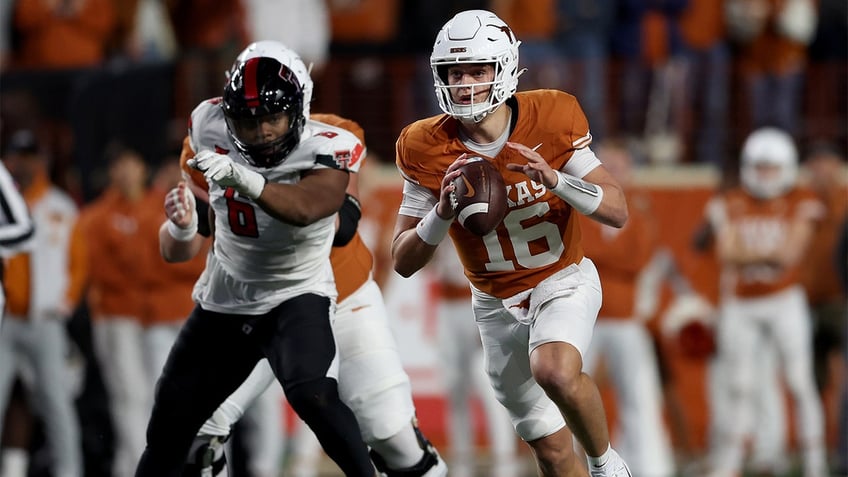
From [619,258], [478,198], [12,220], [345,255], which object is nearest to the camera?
[478,198]

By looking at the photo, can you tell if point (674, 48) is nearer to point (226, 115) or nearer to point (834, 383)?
point (834, 383)

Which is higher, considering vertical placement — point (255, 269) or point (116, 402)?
point (255, 269)

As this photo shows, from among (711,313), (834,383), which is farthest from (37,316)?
(834,383)

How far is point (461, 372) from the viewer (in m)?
9.93

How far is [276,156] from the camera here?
5691 mm

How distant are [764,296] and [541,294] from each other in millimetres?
4758

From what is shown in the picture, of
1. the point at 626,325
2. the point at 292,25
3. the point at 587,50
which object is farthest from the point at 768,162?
the point at 292,25

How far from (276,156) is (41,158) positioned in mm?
4171

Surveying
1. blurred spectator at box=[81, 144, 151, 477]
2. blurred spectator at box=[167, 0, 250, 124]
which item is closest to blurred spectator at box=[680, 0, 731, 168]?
blurred spectator at box=[167, 0, 250, 124]

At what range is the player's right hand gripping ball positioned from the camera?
5176 millimetres

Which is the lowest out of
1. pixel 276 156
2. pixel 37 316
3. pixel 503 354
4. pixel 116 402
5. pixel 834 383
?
pixel 834 383

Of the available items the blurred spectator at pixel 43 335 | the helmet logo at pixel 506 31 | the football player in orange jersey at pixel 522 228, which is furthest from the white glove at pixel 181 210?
the blurred spectator at pixel 43 335

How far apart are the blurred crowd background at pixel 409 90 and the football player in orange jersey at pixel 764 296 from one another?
358 mm

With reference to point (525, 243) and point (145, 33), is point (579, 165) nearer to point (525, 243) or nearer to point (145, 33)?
point (525, 243)
